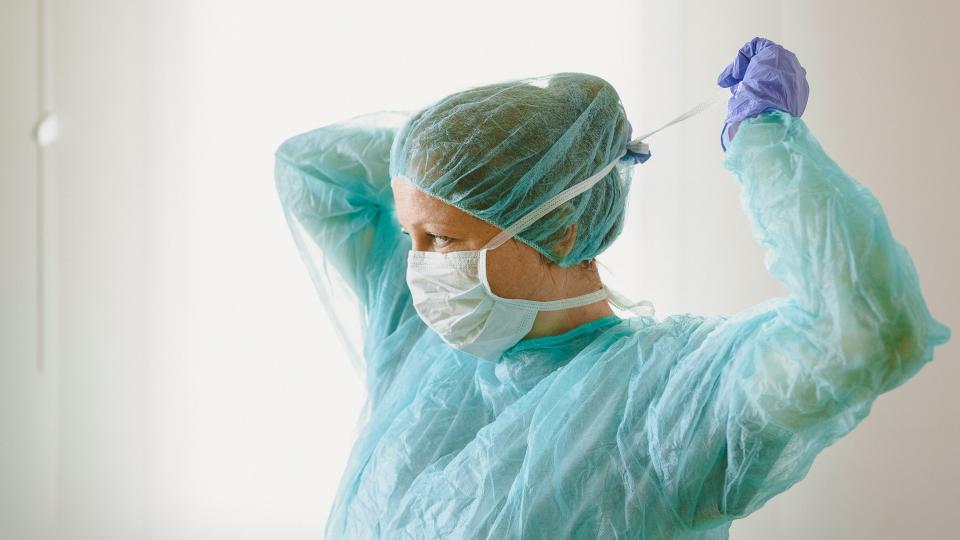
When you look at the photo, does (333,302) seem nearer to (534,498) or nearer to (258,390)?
(534,498)

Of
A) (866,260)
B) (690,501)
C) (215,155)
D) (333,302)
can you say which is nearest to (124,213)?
(215,155)

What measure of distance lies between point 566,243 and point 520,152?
4.8 inches

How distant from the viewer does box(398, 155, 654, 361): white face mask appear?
1054 mm

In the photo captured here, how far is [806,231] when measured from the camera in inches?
29.4

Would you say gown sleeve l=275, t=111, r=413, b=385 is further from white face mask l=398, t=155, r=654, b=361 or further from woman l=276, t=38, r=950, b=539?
white face mask l=398, t=155, r=654, b=361

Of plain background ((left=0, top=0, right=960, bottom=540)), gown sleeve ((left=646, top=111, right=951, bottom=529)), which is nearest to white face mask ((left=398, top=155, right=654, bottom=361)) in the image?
gown sleeve ((left=646, top=111, right=951, bottom=529))

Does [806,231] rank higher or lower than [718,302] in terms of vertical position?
higher

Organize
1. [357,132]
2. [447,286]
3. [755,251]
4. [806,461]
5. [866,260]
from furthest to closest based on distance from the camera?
[755,251]
[357,132]
[447,286]
[806,461]
[866,260]

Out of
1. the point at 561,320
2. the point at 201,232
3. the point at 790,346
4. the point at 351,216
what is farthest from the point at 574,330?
the point at 201,232

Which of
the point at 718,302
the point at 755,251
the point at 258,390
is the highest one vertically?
the point at 755,251

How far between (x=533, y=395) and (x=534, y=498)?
14cm

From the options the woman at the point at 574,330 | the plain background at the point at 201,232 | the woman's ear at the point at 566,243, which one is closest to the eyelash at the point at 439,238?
the woman at the point at 574,330

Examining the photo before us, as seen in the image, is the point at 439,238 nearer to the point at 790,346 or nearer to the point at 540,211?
the point at 540,211

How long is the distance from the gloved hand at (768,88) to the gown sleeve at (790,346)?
0.01m
